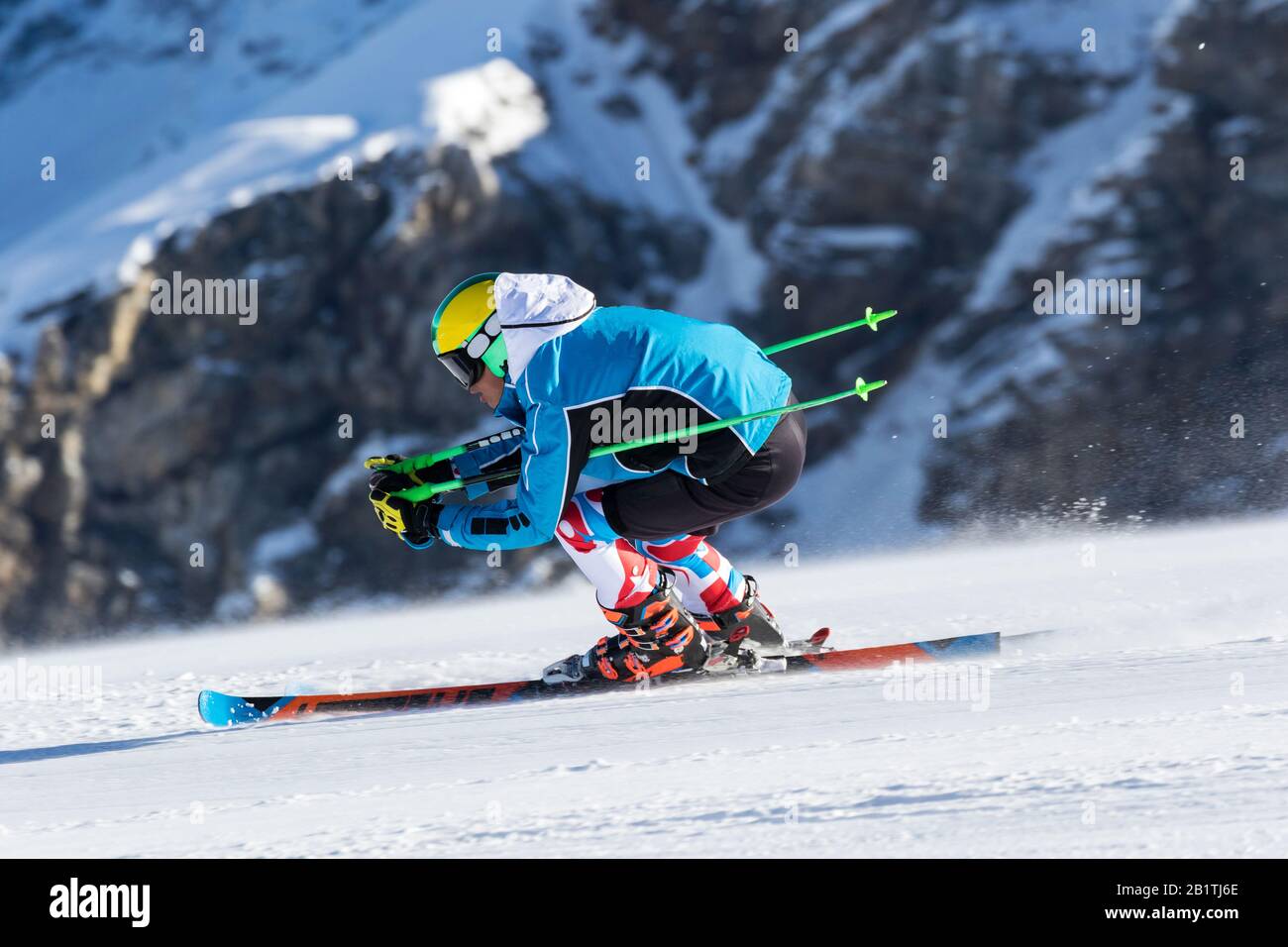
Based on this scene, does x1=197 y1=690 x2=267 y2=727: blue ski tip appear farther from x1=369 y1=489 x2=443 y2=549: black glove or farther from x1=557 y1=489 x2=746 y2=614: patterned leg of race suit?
x1=557 y1=489 x2=746 y2=614: patterned leg of race suit

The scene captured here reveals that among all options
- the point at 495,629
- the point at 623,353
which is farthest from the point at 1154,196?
the point at 623,353

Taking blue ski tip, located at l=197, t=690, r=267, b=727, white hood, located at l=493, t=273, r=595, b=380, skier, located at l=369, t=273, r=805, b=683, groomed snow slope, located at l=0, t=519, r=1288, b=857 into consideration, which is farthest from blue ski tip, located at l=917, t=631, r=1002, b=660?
blue ski tip, located at l=197, t=690, r=267, b=727

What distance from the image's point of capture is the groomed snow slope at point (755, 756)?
2506 millimetres

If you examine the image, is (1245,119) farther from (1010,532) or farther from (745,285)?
(1010,532)

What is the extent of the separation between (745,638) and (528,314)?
1453mm

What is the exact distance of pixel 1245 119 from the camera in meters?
19.7

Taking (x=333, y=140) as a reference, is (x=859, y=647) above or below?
below

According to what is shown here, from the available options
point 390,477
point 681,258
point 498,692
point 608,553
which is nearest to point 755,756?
point 608,553

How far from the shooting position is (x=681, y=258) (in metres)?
21.1

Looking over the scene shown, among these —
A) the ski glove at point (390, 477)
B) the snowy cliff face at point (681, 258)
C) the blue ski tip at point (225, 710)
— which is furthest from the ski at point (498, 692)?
the snowy cliff face at point (681, 258)

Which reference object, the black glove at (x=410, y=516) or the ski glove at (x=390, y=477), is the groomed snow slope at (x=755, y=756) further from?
the ski glove at (x=390, y=477)

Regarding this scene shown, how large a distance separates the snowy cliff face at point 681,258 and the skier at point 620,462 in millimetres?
14183

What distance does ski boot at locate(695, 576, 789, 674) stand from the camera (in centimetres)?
429

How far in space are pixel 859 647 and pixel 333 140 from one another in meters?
17.8
